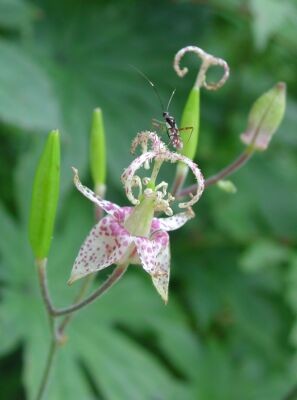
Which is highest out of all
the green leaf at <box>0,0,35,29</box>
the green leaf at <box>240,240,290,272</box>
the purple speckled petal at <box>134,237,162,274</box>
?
the green leaf at <box>0,0,35,29</box>

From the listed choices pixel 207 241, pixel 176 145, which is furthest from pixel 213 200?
pixel 176 145

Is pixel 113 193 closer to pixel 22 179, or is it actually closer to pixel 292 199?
pixel 22 179

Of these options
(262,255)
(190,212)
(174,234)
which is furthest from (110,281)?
(174,234)

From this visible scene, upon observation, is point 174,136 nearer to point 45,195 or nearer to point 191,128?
point 191,128

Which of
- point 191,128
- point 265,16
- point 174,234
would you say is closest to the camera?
point 191,128

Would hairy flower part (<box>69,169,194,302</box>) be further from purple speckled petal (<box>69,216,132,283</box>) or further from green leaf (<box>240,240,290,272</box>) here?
green leaf (<box>240,240,290,272</box>)

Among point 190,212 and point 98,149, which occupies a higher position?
point 98,149

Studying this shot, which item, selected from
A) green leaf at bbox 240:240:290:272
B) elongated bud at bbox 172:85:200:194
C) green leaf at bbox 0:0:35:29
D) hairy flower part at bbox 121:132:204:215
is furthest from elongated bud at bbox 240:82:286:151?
green leaf at bbox 240:240:290:272
